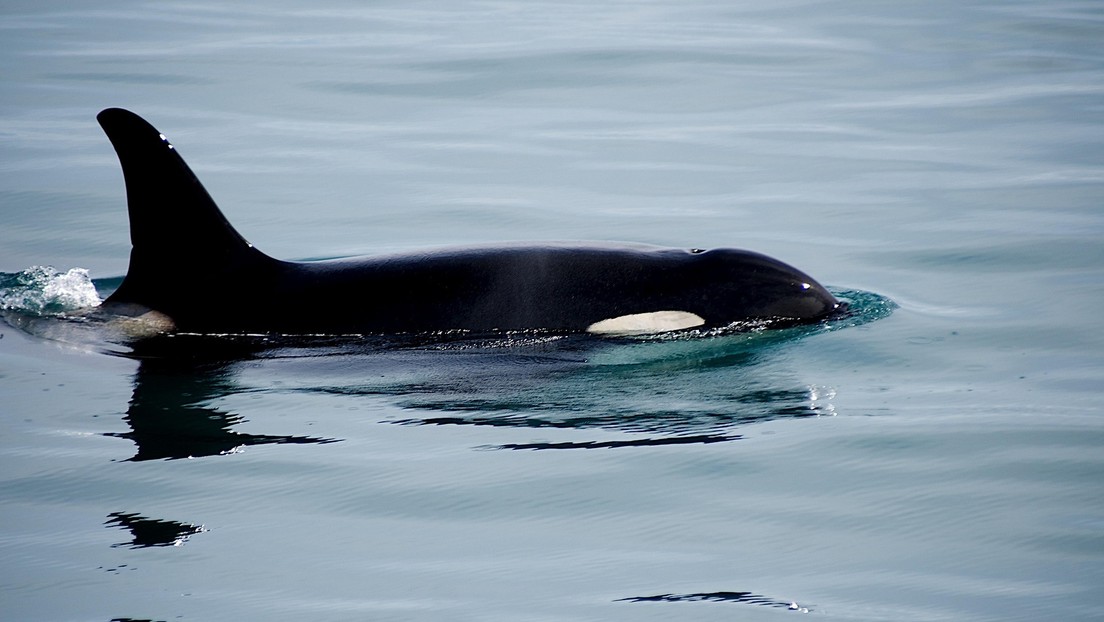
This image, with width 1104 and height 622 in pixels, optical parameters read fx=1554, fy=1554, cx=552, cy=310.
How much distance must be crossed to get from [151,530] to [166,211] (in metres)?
3.48

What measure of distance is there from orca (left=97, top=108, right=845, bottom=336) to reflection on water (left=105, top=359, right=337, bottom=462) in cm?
64

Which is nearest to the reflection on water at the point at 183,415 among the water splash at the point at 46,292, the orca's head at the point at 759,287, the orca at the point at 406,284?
the orca at the point at 406,284

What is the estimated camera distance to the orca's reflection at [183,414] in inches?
281

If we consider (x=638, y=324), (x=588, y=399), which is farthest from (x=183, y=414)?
(x=638, y=324)

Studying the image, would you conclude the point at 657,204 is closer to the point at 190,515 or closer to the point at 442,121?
the point at 442,121

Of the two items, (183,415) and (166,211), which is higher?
(166,211)

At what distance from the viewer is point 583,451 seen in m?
6.96

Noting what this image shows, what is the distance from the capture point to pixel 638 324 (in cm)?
889

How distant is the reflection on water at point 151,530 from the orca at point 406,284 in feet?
9.50

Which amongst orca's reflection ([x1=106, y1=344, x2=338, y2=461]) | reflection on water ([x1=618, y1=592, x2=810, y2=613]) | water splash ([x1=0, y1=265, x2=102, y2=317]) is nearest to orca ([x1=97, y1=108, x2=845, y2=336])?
orca's reflection ([x1=106, y1=344, x2=338, y2=461])

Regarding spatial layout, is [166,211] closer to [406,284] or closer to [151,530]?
[406,284]

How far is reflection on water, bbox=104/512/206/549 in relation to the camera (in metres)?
5.88

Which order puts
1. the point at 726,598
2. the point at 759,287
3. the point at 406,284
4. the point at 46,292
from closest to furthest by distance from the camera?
the point at 726,598, the point at 406,284, the point at 759,287, the point at 46,292

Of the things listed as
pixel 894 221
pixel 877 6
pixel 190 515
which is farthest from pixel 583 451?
pixel 877 6
